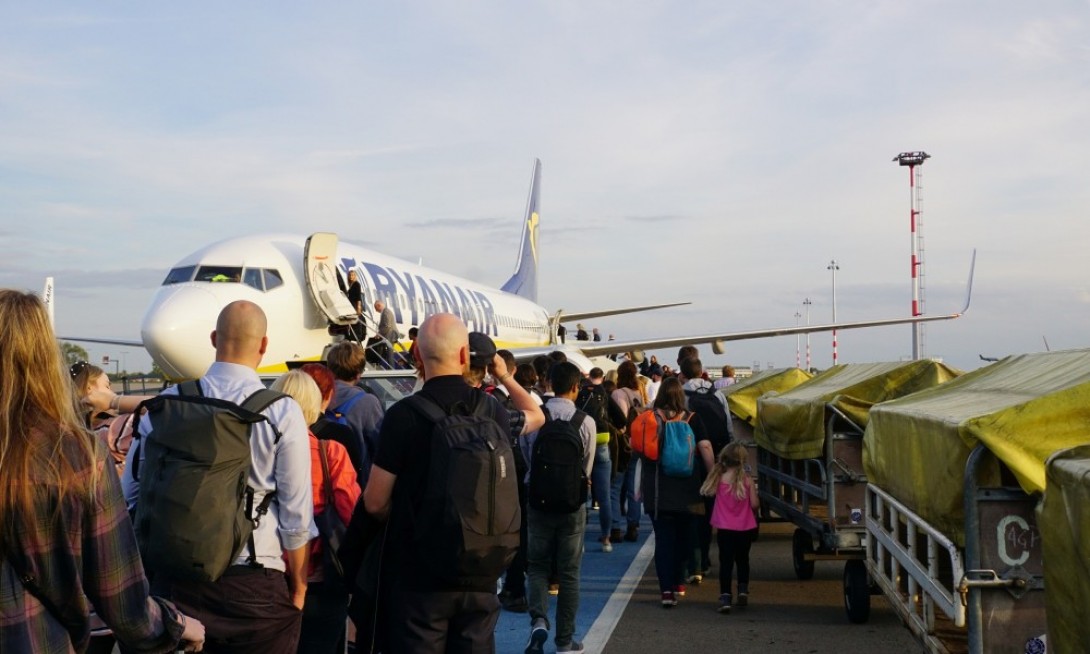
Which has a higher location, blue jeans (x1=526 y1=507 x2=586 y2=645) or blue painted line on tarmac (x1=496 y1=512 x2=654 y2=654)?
blue jeans (x1=526 y1=507 x2=586 y2=645)

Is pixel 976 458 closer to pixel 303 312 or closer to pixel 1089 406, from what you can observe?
pixel 1089 406

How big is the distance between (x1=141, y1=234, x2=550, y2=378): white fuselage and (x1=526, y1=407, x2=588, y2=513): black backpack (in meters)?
9.36

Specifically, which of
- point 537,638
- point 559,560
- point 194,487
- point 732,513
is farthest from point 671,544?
point 194,487

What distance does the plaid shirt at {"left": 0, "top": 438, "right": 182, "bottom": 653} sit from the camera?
2.64 m

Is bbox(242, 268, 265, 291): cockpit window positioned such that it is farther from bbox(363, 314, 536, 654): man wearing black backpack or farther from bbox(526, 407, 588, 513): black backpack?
bbox(363, 314, 536, 654): man wearing black backpack

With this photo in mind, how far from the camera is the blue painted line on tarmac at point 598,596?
25.1 feet

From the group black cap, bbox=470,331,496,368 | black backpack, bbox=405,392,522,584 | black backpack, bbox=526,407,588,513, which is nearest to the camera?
black backpack, bbox=405,392,522,584

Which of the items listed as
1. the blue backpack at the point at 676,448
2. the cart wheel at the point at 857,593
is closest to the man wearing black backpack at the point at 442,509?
the cart wheel at the point at 857,593

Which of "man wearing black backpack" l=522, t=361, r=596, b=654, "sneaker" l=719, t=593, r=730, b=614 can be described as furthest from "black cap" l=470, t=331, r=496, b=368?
"sneaker" l=719, t=593, r=730, b=614

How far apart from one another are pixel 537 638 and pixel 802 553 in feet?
10.4

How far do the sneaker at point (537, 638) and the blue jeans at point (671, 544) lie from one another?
1.67m

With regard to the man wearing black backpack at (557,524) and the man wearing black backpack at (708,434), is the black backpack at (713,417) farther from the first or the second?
the man wearing black backpack at (557,524)

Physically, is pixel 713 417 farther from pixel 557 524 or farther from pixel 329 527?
pixel 329 527

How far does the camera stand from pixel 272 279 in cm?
1802
